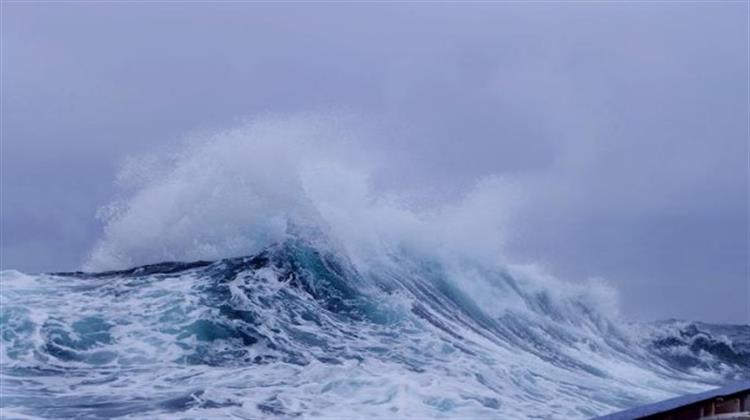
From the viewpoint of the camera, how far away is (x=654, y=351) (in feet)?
63.8

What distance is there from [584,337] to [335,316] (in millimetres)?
7192

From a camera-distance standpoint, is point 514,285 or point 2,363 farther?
point 514,285

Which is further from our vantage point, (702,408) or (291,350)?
(291,350)

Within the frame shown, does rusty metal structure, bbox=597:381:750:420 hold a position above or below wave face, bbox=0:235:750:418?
below

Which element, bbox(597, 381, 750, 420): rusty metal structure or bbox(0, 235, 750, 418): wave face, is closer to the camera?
bbox(597, 381, 750, 420): rusty metal structure

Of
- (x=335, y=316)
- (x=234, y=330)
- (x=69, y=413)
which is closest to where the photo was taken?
(x=69, y=413)

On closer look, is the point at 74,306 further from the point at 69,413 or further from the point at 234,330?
the point at 69,413

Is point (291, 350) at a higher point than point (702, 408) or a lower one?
higher

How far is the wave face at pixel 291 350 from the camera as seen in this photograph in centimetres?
908

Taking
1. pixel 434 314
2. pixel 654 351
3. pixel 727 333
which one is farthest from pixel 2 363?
pixel 727 333

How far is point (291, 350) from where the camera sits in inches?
443

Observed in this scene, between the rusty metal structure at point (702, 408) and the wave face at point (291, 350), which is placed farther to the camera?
the wave face at point (291, 350)

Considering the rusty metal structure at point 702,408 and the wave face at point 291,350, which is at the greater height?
the wave face at point 291,350

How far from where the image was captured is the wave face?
29.8ft
